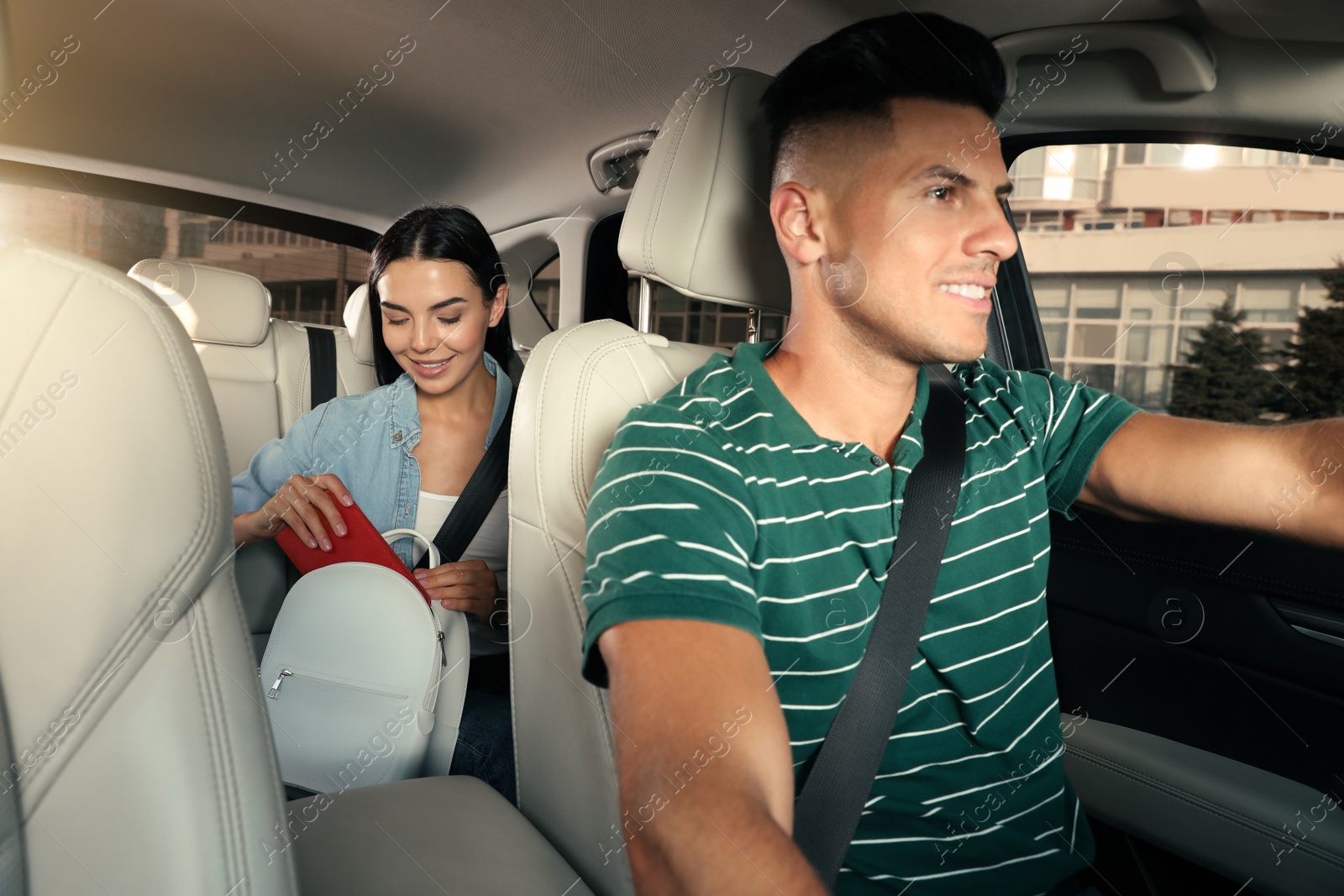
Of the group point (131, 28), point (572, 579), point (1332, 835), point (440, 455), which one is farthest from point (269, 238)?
point (1332, 835)

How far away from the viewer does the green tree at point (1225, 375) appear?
1352 mm

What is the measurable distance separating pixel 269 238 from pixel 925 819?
3029 mm

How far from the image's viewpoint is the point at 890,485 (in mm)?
1045

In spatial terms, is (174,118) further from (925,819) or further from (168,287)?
(925,819)

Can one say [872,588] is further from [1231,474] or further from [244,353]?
[244,353]

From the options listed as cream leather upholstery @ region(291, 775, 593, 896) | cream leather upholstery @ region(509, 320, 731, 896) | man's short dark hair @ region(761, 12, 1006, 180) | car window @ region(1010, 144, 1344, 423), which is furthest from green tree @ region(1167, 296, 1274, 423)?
cream leather upholstery @ region(291, 775, 593, 896)

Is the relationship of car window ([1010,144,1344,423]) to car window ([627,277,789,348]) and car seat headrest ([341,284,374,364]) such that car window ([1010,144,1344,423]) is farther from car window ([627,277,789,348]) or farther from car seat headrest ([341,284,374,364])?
car seat headrest ([341,284,374,364])

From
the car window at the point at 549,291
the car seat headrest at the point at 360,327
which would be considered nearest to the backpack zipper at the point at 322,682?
the car seat headrest at the point at 360,327

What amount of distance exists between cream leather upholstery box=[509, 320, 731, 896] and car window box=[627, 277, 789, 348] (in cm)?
24

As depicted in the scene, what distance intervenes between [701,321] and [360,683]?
93 cm

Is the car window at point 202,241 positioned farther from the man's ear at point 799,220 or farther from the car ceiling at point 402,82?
the man's ear at point 799,220

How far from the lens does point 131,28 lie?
2158 mm

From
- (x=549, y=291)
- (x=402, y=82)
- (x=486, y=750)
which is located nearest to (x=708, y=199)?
(x=486, y=750)

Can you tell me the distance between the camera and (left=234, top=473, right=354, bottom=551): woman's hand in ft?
5.07
